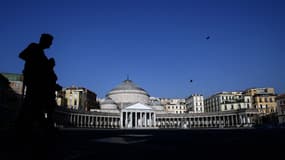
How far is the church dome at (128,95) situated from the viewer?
13712cm

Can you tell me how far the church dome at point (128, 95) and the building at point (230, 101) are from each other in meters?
39.4

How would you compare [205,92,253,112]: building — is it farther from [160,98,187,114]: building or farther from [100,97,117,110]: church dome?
[100,97,117,110]: church dome

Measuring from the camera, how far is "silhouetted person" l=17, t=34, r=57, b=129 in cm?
431

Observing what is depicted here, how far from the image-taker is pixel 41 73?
475cm

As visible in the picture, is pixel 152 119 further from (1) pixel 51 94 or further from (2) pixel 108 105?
(1) pixel 51 94

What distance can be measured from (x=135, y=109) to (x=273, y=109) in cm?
6083

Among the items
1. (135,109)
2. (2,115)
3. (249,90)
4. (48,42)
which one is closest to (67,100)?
(135,109)

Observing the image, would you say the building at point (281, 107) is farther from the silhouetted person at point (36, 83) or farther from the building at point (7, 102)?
the silhouetted person at point (36, 83)

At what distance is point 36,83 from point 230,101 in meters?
128

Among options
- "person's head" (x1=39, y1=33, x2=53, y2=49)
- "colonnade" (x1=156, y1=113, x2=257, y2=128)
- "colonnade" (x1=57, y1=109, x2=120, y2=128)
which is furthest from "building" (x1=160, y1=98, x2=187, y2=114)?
"person's head" (x1=39, y1=33, x2=53, y2=49)

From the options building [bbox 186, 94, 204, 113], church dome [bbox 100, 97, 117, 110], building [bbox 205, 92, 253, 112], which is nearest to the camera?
building [bbox 205, 92, 253, 112]

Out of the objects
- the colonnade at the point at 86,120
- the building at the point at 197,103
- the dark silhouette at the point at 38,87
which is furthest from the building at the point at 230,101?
the dark silhouette at the point at 38,87

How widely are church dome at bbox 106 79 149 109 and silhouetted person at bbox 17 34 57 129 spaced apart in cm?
12945

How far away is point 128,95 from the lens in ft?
452
